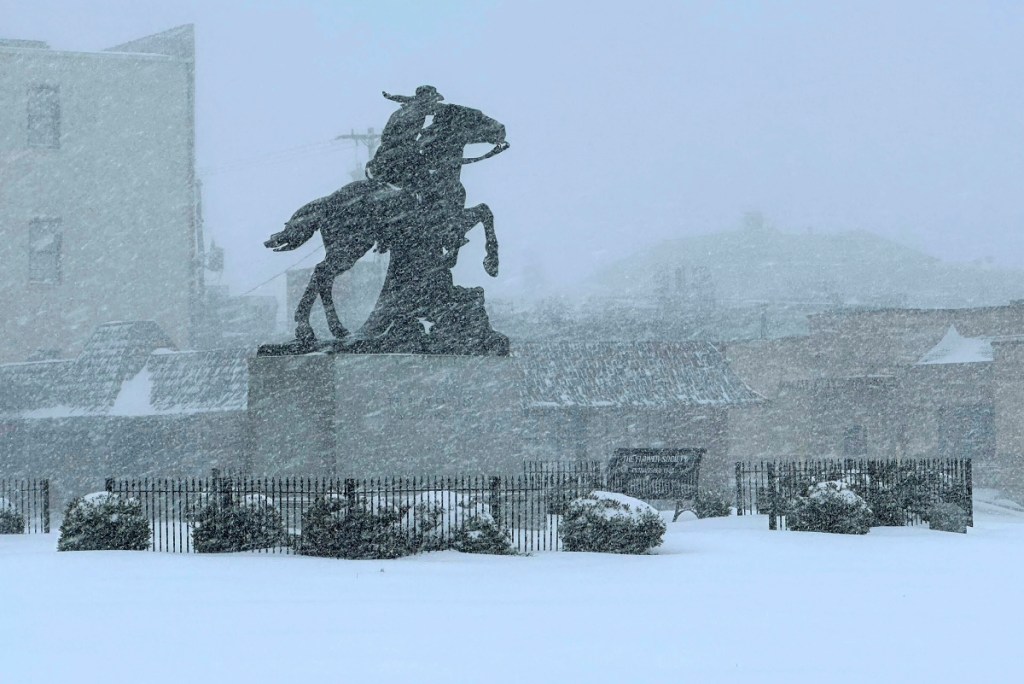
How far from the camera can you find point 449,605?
39.0 feet

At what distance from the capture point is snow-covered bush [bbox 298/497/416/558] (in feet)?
49.9

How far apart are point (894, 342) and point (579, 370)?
15.6 m

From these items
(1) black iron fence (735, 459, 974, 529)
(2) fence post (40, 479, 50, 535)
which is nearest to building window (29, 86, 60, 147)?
(2) fence post (40, 479, 50, 535)

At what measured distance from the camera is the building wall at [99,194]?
43.3m

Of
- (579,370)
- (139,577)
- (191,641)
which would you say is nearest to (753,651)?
(191,641)

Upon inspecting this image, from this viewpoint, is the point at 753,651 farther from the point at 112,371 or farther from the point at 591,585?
the point at 112,371

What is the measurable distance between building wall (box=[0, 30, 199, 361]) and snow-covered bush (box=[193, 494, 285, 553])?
95.5 ft

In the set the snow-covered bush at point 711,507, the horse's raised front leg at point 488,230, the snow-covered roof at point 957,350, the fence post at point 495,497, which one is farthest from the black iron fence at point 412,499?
the snow-covered roof at point 957,350

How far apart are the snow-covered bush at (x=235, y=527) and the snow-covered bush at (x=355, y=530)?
0.92m

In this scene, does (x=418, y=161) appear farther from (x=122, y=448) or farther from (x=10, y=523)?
(x=122, y=448)

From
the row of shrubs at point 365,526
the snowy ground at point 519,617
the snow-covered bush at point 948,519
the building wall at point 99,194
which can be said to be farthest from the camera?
the building wall at point 99,194

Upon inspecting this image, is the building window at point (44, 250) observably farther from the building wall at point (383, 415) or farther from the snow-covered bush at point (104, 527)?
the snow-covered bush at point (104, 527)

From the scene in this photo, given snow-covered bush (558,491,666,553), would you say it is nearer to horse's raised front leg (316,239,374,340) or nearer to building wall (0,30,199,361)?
horse's raised front leg (316,239,374,340)

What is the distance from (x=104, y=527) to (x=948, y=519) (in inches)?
509
